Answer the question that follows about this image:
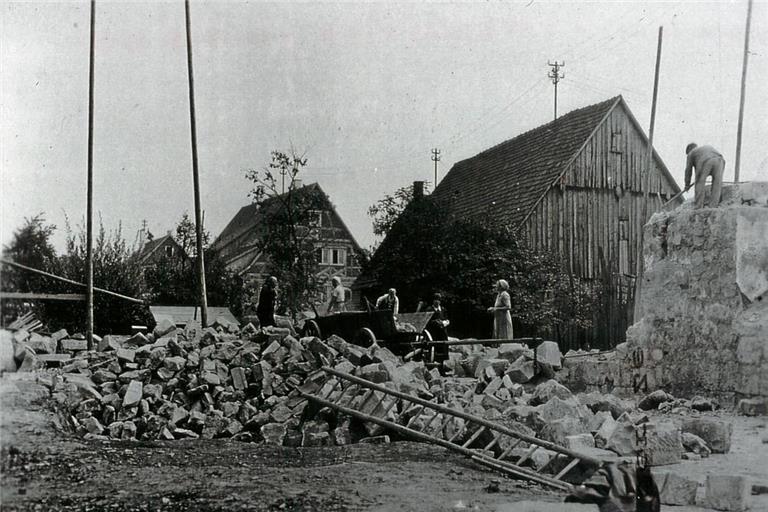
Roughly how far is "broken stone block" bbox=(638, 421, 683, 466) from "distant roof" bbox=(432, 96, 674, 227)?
14039 millimetres

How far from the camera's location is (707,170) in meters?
9.53

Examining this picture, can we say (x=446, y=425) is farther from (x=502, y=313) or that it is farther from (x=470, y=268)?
(x=470, y=268)

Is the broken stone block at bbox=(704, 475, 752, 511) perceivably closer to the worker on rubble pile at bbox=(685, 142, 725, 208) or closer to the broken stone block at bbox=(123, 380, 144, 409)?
the worker on rubble pile at bbox=(685, 142, 725, 208)

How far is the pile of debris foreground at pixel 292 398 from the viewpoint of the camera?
24.0 feet

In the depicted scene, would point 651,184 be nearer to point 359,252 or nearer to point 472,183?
point 472,183

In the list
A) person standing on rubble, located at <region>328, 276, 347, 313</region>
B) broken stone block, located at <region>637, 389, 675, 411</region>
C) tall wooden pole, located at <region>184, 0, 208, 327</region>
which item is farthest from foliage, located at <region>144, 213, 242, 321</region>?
broken stone block, located at <region>637, 389, 675, 411</region>

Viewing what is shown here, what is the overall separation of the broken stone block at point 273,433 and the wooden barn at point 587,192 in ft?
43.4

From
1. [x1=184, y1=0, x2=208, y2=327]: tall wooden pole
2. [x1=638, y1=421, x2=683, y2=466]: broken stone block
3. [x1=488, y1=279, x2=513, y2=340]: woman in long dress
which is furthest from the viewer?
[x1=184, y1=0, x2=208, y2=327]: tall wooden pole

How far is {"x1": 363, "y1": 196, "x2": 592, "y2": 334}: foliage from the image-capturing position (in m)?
18.4

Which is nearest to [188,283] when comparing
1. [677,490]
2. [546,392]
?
[546,392]

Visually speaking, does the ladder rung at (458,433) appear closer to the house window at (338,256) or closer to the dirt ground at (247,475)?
the dirt ground at (247,475)

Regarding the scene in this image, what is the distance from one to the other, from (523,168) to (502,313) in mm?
11204

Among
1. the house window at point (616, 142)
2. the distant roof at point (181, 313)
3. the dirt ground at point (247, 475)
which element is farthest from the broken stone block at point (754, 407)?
the house window at point (616, 142)

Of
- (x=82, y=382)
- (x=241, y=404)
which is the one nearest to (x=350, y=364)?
(x=241, y=404)
